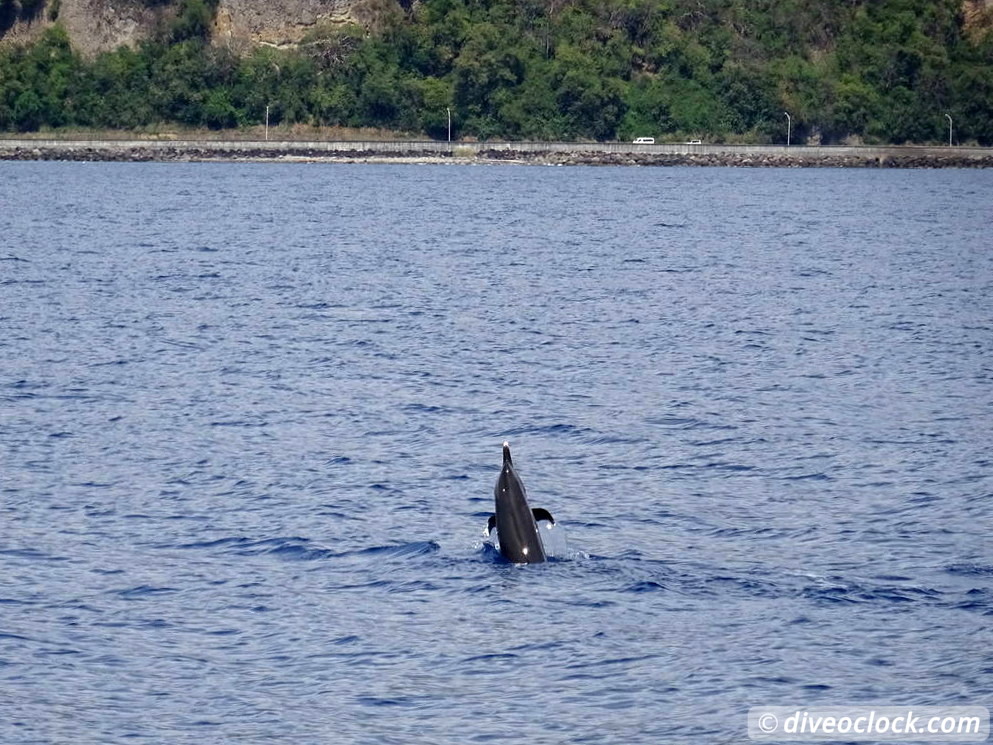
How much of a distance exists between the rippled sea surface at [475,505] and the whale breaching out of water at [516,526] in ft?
0.78

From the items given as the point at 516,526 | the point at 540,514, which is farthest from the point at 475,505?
the point at 516,526

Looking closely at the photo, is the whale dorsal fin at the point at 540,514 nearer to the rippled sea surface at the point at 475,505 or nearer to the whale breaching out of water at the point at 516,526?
the whale breaching out of water at the point at 516,526

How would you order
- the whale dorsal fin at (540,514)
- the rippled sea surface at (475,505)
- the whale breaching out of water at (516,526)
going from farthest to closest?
1. the whale dorsal fin at (540,514)
2. the whale breaching out of water at (516,526)
3. the rippled sea surface at (475,505)

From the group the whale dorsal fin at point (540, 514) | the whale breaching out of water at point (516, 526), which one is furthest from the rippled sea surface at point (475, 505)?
the whale dorsal fin at point (540, 514)

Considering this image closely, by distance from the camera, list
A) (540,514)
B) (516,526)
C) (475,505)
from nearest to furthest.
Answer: (516,526) → (540,514) → (475,505)

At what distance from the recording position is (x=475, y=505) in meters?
27.6

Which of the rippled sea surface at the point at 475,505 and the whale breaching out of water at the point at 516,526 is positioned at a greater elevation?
the whale breaching out of water at the point at 516,526

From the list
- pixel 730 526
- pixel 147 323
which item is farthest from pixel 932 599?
pixel 147 323

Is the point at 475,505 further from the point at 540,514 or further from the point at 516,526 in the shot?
the point at 516,526

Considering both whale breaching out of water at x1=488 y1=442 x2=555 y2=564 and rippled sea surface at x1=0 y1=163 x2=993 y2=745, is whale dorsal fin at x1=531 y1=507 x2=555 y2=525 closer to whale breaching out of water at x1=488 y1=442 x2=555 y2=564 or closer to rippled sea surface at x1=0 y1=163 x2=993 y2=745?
whale breaching out of water at x1=488 y1=442 x2=555 y2=564

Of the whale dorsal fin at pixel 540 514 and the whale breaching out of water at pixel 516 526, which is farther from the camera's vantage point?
the whale dorsal fin at pixel 540 514

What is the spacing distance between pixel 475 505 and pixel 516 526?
3893mm

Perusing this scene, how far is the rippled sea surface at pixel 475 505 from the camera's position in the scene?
1925 cm

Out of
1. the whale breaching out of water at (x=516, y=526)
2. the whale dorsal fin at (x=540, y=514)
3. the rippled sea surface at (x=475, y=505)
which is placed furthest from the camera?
the whale dorsal fin at (x=540, y=514)
